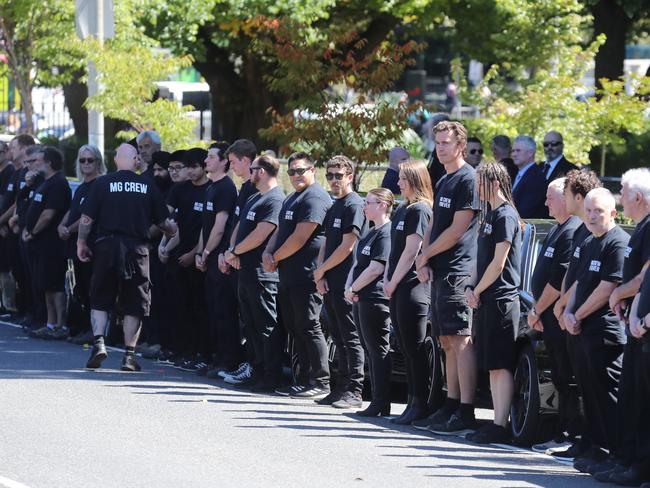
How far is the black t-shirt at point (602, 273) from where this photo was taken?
8.84 m

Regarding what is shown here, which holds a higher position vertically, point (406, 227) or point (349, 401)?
point (406, 227)

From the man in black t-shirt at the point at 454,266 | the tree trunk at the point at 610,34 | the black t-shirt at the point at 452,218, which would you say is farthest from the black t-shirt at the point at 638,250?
the tree trunk at the point at 610,34

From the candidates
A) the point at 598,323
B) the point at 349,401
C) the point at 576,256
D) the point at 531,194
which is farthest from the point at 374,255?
the point at 531,194

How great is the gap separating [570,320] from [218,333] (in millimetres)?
4606

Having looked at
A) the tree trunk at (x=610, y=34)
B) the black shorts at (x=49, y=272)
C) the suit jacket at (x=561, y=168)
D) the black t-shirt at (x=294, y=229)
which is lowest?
the black shorts at (x=49, y=272)

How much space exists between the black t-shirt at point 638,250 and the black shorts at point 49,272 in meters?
7.91

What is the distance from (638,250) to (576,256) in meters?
0.68

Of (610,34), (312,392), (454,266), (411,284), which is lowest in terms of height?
(312,392)

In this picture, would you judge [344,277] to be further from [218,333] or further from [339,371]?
[218,333]

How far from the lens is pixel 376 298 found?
1090cm

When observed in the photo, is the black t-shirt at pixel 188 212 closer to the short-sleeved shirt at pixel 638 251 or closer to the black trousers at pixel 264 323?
the black trousers at pixel 264 323

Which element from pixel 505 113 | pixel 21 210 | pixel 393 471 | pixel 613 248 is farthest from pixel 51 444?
pixel 505 113

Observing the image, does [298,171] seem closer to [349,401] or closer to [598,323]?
[349,401]

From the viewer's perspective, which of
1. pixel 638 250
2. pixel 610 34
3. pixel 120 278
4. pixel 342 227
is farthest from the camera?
pixel 610 34
